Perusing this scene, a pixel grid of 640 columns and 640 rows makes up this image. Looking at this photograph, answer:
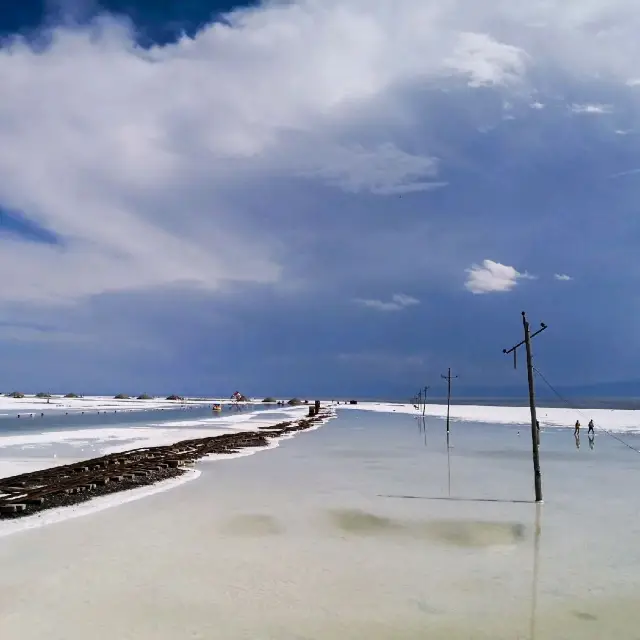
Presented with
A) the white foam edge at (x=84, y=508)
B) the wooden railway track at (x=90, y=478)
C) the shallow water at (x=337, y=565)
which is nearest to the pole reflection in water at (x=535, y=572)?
the shallow water at (x=337, y=565)

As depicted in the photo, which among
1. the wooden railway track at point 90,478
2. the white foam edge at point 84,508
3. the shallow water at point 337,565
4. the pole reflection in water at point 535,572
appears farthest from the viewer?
the wooden railway track at point 90,478

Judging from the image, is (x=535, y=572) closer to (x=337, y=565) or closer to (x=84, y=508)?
(x=337, y=565)

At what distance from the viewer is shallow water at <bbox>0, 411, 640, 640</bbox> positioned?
30.0 feet

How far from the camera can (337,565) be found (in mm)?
12258

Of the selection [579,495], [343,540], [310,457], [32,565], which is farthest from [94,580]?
[310,457]

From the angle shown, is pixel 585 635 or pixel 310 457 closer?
pixel 585 635

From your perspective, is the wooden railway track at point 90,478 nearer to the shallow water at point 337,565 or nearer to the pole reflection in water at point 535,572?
the shallow water at point 337,565

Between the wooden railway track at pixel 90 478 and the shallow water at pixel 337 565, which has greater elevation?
the shallow water at pixel 337 565

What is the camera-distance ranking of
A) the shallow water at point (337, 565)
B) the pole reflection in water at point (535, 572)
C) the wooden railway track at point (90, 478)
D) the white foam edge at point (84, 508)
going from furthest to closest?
1. the wooden railway track at point (90, 478)
2. the white foam edge at point (84, 508)
3. the pole reflection in water at point (535, 572)
4. the shallow water at point (337, 565)

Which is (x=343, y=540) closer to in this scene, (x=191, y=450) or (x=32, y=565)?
(x=32, y=565)

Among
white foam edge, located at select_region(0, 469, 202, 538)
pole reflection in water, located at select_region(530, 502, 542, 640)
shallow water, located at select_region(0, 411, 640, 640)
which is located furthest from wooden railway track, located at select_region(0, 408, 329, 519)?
pole reflection in water, located at select_region(530, 502, 542, 640)

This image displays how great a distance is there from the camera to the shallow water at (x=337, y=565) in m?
9.14

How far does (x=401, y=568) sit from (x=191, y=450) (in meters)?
25.8

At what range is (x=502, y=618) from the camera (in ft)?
30.9
